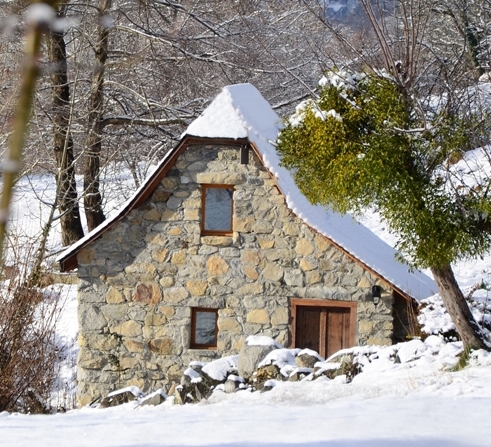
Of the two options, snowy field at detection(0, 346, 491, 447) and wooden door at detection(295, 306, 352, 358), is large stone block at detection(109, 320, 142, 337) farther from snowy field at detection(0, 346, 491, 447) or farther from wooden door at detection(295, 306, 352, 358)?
snowy field at detection(0, 346, 491, 447)

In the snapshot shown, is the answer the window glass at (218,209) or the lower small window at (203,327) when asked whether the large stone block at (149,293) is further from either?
the window glass at (218,209)

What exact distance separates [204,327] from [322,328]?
1741 mm

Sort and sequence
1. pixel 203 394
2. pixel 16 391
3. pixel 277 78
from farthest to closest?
pixel 277 78 → pixel 16 391 → pixel 203 394

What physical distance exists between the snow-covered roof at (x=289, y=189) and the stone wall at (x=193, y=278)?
21 cm

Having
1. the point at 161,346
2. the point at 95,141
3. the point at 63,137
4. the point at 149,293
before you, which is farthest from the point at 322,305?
the point at 63,137

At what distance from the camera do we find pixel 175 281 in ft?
35.5

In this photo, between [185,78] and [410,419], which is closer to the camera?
[410,419]

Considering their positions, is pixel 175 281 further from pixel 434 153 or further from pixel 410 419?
pixel 410 419

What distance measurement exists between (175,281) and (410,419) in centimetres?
694

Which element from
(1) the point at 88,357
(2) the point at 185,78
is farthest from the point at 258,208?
(2) the point at 185,78

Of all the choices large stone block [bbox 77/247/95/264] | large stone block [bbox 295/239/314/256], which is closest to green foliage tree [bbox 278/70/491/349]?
large stone block [bbox 295/239/314/256]

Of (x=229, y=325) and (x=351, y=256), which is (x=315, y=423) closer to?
(x=351, y=256)

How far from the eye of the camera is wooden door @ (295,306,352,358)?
1055cm

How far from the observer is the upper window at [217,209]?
35.1 ft
